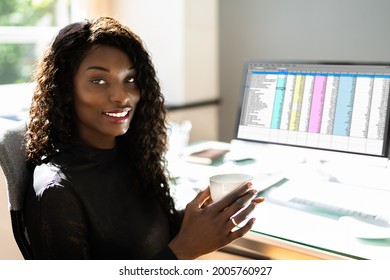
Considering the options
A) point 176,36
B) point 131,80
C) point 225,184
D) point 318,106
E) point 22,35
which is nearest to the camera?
point 225,184

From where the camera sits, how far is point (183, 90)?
2459 mm

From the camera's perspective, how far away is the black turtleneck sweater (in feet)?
2.94

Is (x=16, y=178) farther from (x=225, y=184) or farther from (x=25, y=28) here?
(x=25, y=28)

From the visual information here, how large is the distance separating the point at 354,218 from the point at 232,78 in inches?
65.9

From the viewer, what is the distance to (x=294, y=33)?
8.13 ft

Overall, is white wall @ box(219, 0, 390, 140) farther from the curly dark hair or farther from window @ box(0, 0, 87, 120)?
the curly dark hair

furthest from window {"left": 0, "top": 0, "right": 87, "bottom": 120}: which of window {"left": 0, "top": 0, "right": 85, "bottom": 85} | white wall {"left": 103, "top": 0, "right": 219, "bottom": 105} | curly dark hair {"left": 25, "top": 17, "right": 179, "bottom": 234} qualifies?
curly dark hair {"left": 25, "top": 17, "right": 179, "bottom": 234}

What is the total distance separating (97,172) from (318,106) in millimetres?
769

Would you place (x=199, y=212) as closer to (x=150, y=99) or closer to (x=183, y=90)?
(x=150, y=99)

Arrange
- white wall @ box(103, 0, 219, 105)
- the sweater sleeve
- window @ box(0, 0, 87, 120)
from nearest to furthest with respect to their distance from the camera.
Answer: the sweater sleeve < window @ box(0, 0, 87, 120) < white wall @ box(103, 0, 219, 105)

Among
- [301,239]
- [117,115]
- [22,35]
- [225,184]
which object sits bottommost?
[301,239]

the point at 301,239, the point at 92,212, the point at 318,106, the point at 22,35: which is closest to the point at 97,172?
the point at 92,212

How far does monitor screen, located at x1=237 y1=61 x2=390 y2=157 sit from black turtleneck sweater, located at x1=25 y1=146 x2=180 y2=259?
0.58 meters
